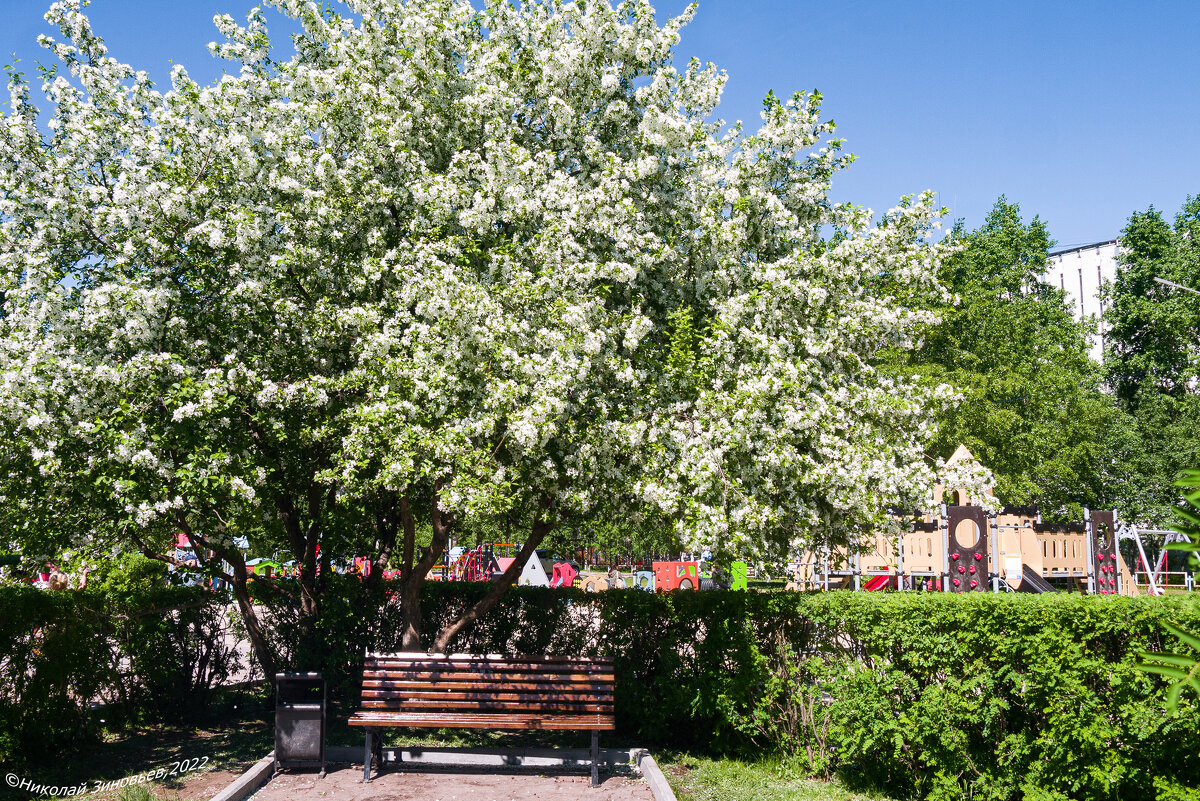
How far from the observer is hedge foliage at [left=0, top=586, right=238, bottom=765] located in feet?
25.8

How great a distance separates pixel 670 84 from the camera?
1023 cm

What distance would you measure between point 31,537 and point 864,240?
886cm

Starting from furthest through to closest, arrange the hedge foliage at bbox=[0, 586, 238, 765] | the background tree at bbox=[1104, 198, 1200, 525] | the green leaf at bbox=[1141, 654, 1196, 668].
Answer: the background tree at bbox=[1104, 198, 1200, 525], the hedge foliage at bbox=[0, 586, 238, 765], the green leaf at bbox=[1141, 654, 1196, 668]

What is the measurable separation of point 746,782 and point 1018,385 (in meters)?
26.7

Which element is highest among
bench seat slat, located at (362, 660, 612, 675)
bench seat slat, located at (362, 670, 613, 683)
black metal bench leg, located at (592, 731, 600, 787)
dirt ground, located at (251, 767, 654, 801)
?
bench seat slat, located at (362, 660, 612, 675)

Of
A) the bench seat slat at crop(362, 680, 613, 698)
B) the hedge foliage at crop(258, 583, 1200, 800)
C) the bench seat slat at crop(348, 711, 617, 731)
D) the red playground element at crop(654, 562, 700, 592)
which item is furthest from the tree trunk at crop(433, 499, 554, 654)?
the red playground element at crop(654, 562, 700, 592)

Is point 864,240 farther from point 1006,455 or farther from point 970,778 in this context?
point 1006,455

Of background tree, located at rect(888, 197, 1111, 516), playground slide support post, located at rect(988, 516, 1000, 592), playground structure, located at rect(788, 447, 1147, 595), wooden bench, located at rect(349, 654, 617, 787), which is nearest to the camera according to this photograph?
wooden bench, located at rect(349, 654, 617, 787)

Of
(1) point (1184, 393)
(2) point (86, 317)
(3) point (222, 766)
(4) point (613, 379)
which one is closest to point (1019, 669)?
(4) point (613, 379)

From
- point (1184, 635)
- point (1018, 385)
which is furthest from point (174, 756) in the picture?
point (1018, 385)

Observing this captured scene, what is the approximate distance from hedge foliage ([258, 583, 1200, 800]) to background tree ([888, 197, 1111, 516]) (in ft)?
62.9

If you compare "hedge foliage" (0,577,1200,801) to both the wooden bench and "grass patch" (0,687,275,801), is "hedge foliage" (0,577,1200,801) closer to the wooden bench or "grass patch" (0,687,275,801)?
"grass patch" (0,687,275,801)

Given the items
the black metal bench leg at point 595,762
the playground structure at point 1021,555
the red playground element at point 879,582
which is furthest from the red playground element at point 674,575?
the black metal bench leg at point 595,762

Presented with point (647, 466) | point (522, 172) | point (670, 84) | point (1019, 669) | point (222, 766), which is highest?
point (670, 84)
